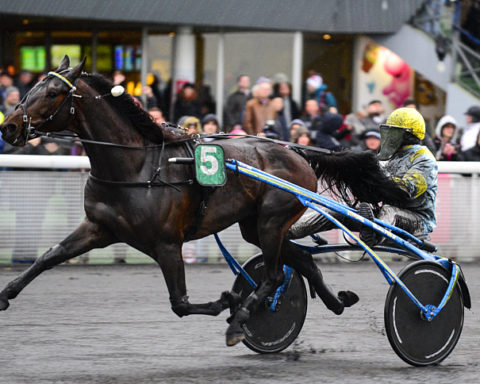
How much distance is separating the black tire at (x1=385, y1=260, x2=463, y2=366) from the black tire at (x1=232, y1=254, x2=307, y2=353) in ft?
2.42

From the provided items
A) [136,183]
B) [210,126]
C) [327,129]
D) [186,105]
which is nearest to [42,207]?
[210,126]

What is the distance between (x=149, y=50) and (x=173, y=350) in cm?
1180

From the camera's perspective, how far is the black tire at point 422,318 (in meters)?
6.27

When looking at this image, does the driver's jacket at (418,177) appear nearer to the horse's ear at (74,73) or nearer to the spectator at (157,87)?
the horse's ear at (74,73)

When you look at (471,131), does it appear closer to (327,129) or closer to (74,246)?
(327,129)

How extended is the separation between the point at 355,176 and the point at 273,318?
42.8 inches

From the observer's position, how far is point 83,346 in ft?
22.3

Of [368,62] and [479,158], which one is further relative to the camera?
[368,62]

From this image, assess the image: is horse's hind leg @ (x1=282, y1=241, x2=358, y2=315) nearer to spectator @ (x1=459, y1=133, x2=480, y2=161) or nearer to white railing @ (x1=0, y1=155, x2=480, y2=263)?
white railing @ (x1=0, y1=155, x2=480, y2=263)

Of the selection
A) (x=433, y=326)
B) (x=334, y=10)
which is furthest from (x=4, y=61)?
(x=433, y=326)

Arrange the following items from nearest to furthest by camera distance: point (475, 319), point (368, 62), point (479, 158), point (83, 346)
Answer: point (83, 346)
point (475, 319)
point (479, 158)
point (368, 62)

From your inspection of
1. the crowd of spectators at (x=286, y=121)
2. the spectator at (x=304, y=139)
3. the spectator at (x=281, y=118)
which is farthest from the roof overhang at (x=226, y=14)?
the spectator at (x=304, y=139)

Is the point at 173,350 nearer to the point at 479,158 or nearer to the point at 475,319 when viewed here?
the point at 475,319

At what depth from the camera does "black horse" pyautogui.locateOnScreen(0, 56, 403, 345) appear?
5973 millimetres
